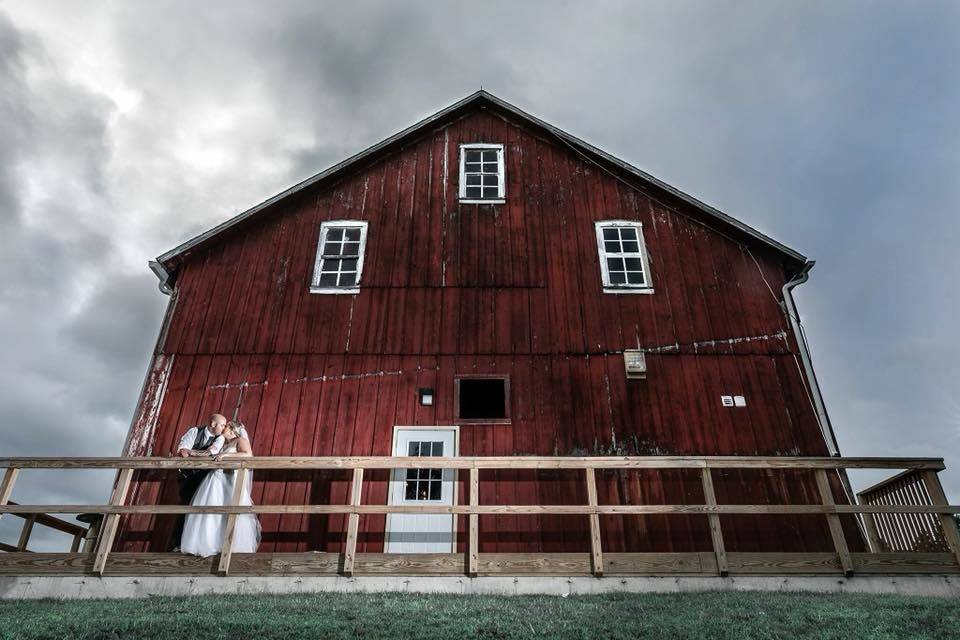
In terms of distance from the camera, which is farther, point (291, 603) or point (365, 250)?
point (365, 250)

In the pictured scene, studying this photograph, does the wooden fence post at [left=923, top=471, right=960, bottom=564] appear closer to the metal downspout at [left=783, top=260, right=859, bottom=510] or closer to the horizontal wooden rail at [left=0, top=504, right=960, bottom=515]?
the horizontal wooden rail at [left=0, top=504, right=960, bottom=515]

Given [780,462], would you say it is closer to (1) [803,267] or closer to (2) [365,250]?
(1) [803,267]

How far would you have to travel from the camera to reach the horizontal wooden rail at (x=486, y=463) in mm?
7426

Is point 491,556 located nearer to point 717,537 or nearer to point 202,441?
point 717,537

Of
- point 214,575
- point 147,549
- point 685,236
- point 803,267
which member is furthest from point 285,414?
point 803,267

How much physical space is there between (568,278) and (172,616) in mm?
8257

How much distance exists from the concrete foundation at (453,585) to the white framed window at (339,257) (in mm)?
5710

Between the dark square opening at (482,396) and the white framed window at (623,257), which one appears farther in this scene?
the white framed window at (623,257)

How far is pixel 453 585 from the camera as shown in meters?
6.84

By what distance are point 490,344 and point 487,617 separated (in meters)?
5.68

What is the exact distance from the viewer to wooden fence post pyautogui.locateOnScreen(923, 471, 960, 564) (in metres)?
7.19

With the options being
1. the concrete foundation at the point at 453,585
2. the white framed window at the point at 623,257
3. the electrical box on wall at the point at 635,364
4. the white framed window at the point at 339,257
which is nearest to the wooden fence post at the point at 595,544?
the concrete foundation at the point at 453,585

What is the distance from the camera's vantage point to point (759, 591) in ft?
22.1

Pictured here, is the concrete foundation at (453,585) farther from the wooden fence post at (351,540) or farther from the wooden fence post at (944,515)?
the wooden fence post at (944,515)
